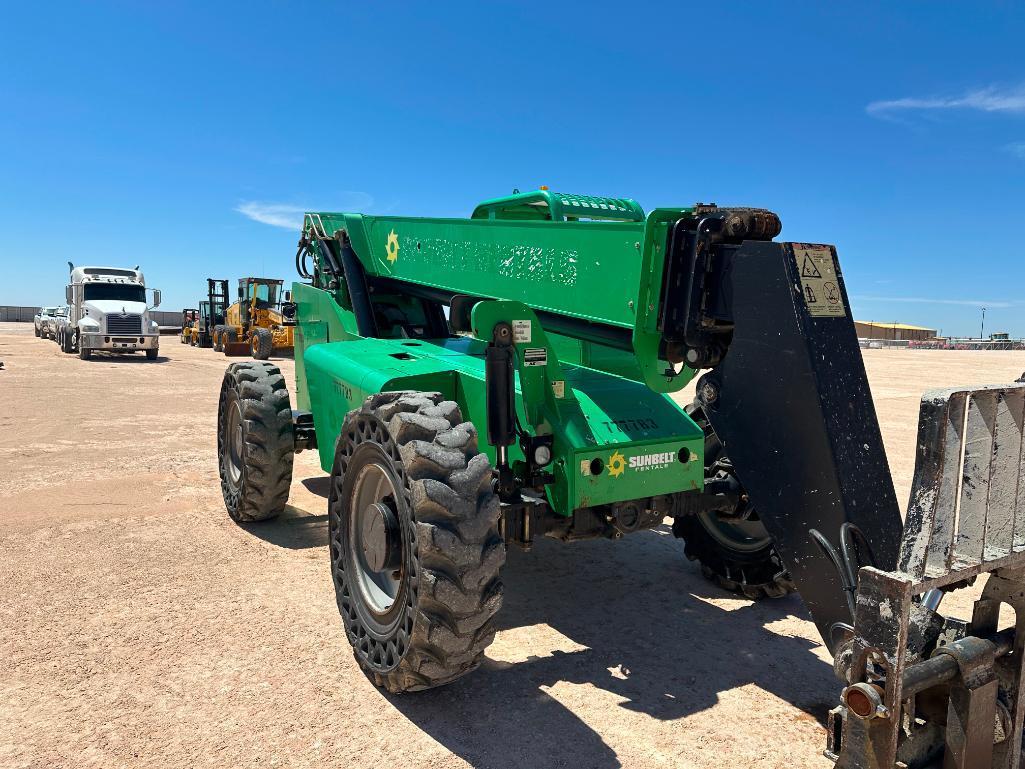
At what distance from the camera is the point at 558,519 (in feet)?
13.2

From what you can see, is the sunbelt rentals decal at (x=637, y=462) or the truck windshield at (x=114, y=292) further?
the truck windshield at (x=114, y=292)

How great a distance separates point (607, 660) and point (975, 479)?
2.36 meters

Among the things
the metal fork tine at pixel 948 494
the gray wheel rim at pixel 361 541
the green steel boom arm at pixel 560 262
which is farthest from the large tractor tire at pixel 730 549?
the metal fork tine at pixel 948 494

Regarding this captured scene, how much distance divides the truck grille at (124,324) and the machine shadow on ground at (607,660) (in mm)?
21553

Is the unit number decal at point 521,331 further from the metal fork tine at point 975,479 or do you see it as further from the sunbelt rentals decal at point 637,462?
the metal fork tine at point 975,479

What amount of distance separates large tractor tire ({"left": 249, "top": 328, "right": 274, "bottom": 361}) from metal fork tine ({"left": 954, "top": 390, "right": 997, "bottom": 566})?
25.4 metres

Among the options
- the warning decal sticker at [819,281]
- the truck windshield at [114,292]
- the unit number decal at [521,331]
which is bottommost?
the unit number decal at [521,331]

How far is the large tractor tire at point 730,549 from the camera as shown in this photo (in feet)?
16.1

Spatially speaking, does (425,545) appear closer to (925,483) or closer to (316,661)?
(316,661)

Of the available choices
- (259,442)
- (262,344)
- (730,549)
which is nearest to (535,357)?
(730,549)

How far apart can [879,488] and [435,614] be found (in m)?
1.95

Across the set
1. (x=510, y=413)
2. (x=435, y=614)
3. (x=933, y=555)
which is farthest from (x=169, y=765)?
(x=933, y=555)

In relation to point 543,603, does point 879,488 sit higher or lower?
higher

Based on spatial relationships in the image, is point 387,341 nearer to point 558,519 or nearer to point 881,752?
point 558,519
